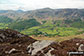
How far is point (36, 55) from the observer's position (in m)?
31.2

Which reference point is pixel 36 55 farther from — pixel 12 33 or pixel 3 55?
pixel 12 33

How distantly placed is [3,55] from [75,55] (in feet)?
79.9

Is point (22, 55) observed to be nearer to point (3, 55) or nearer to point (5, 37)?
point (3, 55)

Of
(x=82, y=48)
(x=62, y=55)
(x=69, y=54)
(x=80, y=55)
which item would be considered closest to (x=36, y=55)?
(x=62, y=55)

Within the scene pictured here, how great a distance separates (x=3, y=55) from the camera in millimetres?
32156

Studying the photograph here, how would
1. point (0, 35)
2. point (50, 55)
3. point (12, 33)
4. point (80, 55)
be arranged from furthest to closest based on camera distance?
point (12, 33), point (0, 35), point (50, 55), point (80, 55)

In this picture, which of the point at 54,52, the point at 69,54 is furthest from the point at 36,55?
the point at 69,54

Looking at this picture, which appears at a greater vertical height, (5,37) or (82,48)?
(82,48)

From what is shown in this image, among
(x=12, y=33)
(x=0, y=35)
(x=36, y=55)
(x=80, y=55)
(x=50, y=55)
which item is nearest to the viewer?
(x=80, y=55)

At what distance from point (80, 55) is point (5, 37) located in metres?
49.6

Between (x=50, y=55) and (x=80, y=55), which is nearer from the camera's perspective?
(x=80, y=55)

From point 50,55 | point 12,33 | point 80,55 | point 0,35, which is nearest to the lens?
point 80,55

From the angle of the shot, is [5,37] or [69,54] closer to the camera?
[69,54]

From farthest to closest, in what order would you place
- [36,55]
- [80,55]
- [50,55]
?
[36,55] < [50,55] < [80,55]
